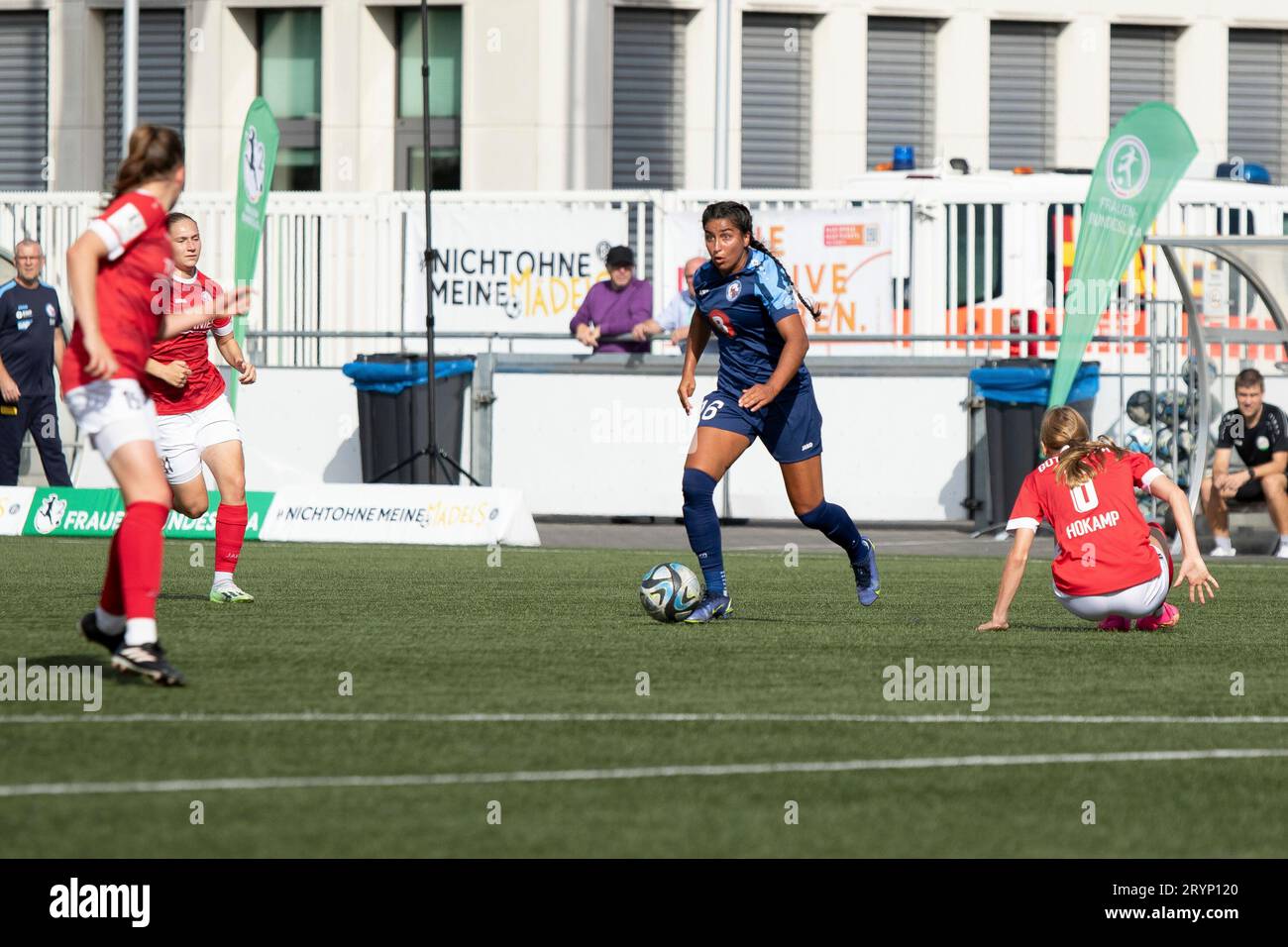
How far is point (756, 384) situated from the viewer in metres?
11.0

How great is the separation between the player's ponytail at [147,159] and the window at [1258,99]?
96.7ft

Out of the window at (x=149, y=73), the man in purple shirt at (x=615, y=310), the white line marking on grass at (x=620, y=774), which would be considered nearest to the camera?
the white line marking on grass at (x=620, y=774)

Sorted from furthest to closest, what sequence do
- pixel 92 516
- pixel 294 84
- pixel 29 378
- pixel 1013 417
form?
pixel 294 84
pixel 1013 417
pixel 29 378
pixel 92 516

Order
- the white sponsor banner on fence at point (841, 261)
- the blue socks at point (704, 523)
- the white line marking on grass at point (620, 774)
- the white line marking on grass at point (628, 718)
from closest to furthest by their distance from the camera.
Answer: the white line marking on grass at point (620, 774), the white line marking on grass at point (628, 718), the blue socks at point (704, 523), the white sponsor banner on fence at point (841, 261)

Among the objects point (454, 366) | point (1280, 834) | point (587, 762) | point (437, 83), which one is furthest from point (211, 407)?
point (437, 83)

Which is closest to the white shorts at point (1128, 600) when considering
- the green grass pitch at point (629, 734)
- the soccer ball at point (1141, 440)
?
the green grass pitch at point (629, 734)

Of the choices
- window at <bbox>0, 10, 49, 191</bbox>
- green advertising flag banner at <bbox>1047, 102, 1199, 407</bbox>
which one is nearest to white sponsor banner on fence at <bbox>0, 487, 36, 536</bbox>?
green advertising flag banner at <bbox>1047, 102, 1199, 407</bbox>

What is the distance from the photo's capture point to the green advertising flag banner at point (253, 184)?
768 inches

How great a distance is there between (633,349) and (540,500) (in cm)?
163

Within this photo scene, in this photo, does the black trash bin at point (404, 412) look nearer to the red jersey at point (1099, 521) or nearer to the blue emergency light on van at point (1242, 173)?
the blue emergency light on van at point (1242, 173)

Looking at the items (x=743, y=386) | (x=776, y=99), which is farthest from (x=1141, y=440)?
(x=776, y=99)

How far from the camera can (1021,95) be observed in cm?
3428

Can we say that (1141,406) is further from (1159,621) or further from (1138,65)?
(1138,65)

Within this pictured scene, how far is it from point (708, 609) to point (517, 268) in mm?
11380
